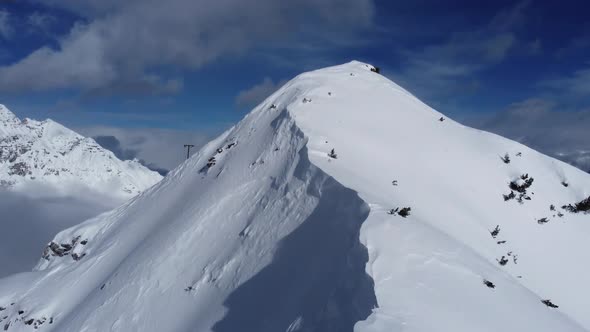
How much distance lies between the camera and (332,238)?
11.7 meters

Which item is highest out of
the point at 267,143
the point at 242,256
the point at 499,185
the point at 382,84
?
the point at 382,84

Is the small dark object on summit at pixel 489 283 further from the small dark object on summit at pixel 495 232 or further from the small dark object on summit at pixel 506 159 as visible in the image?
the small dark object on summit at pixel 506 159

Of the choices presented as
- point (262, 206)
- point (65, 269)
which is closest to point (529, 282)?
point (262, 206)

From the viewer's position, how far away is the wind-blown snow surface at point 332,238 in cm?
934

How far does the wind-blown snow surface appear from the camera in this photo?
934 centimetres

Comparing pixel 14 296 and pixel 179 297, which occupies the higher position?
pixel 179 297

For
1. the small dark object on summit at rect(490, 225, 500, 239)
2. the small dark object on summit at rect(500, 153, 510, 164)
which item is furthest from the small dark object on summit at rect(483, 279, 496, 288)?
the small dark object on summit at rect(500, 153, 510, 164)

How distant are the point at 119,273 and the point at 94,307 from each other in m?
1.82

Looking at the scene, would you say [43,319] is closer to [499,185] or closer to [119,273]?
[119,273]

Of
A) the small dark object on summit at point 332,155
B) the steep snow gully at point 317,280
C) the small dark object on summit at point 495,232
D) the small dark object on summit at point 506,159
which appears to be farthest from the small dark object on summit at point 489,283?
the small dark object on summit at point 506,159

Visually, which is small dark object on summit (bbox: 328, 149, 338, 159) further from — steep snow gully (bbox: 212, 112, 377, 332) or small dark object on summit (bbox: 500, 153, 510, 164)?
small dark object on summit (bbox: 500, 153, 510, 164)

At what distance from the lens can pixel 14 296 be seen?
21719 millimetres

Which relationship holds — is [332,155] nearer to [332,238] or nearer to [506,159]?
[332,238]

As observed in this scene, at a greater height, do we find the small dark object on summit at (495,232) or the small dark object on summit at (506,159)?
the small dark object on summit at (506,159)
